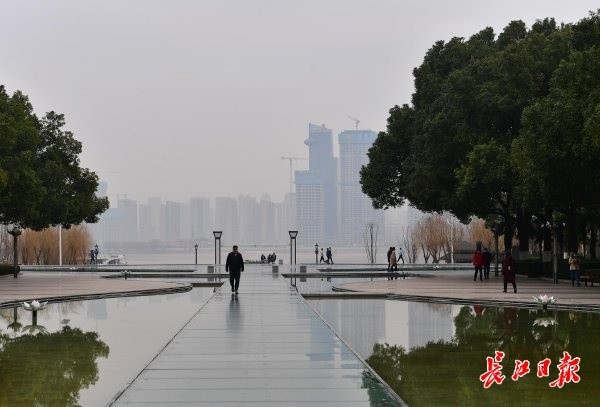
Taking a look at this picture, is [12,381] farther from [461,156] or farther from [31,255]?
[31,255]

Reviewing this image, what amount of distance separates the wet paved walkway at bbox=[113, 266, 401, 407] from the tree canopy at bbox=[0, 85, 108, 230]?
2253cm

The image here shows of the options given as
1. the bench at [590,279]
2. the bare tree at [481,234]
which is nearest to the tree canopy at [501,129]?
the bench at [590,279]

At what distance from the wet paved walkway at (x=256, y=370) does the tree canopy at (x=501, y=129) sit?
14.2 metres

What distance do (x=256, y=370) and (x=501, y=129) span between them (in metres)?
30.7

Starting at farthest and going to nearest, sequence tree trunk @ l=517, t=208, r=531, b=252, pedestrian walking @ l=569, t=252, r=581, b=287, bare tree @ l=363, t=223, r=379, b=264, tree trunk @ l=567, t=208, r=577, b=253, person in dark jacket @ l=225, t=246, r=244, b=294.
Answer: bare tree @ l=363, t=223, r=379, b=264, tree trunk @ l=517, t=208, r=531, b=252, tree trunk @ l=567, t=208, r=577, b=253, pedestrian walking @ l=569, t=252, r=581, b=287, person in dark jacket @ l=225, t=246, r=244, b=294

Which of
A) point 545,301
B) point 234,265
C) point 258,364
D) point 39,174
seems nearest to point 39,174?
point 39,174

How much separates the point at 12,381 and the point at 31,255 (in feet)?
213

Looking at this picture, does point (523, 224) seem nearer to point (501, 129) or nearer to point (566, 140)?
point (501, 129)

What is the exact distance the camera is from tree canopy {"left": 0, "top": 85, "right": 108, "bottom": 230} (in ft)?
136

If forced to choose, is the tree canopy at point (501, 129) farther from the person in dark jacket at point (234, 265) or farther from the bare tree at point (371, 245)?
the bare tree at point (371, 245)

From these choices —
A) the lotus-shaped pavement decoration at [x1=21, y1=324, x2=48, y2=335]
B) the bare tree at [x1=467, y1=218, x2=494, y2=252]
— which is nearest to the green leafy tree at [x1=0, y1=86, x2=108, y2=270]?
the lotus-shaped pavement decoration at [x1=21, y1=324, x2=48, y2=335]

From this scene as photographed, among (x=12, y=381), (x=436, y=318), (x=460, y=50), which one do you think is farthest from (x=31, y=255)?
(x=12, y=381)

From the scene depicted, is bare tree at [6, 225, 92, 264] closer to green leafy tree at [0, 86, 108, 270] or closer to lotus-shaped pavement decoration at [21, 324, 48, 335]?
green leafy tree at [0, 86, 108, 270]

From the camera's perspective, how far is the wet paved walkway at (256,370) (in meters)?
10.2
